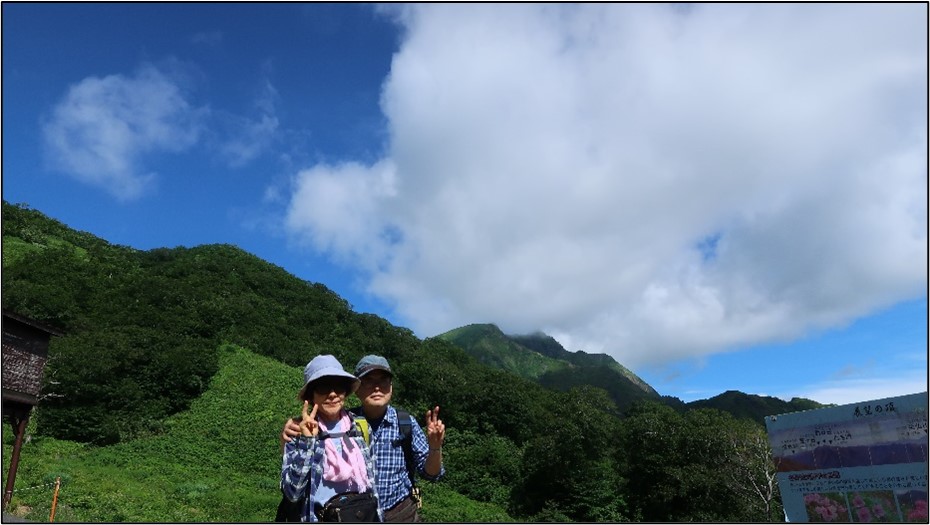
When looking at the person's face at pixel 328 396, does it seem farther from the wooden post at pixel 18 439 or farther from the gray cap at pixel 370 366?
the wooden post at pixel 18 439

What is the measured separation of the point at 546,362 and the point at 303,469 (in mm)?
160688

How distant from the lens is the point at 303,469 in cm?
262

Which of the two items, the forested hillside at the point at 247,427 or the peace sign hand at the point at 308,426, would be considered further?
the forested hillside at the point at 247,427

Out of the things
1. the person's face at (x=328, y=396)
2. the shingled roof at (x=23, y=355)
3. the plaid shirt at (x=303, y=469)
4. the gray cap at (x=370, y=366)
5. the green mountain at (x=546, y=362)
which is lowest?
the plaid shirt at (x=303, y=469)

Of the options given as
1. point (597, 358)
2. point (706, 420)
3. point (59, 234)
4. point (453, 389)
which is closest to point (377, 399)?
point (706, 420)

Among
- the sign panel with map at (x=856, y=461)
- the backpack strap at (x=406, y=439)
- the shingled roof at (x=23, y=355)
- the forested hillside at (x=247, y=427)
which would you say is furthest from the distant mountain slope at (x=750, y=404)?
the backpack strap at (x=406, y=439)

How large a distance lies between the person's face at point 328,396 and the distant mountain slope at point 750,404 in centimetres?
8804

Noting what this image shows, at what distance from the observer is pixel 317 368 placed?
287cm

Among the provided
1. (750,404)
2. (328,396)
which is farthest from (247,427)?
(750,404)

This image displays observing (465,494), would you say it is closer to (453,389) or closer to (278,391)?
(453,389)

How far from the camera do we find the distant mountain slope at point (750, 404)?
83.6 metres

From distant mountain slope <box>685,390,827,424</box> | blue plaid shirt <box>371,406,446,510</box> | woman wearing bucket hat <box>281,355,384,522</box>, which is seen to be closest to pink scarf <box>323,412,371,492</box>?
woman wearing bucket hat <box>281,355,384,522</box>

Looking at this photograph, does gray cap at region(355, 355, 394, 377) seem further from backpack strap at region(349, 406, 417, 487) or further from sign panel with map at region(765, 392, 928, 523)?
sign panel with map at region(765, 392, 928, 523)

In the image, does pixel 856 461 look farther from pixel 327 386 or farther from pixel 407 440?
pixel 327 386
